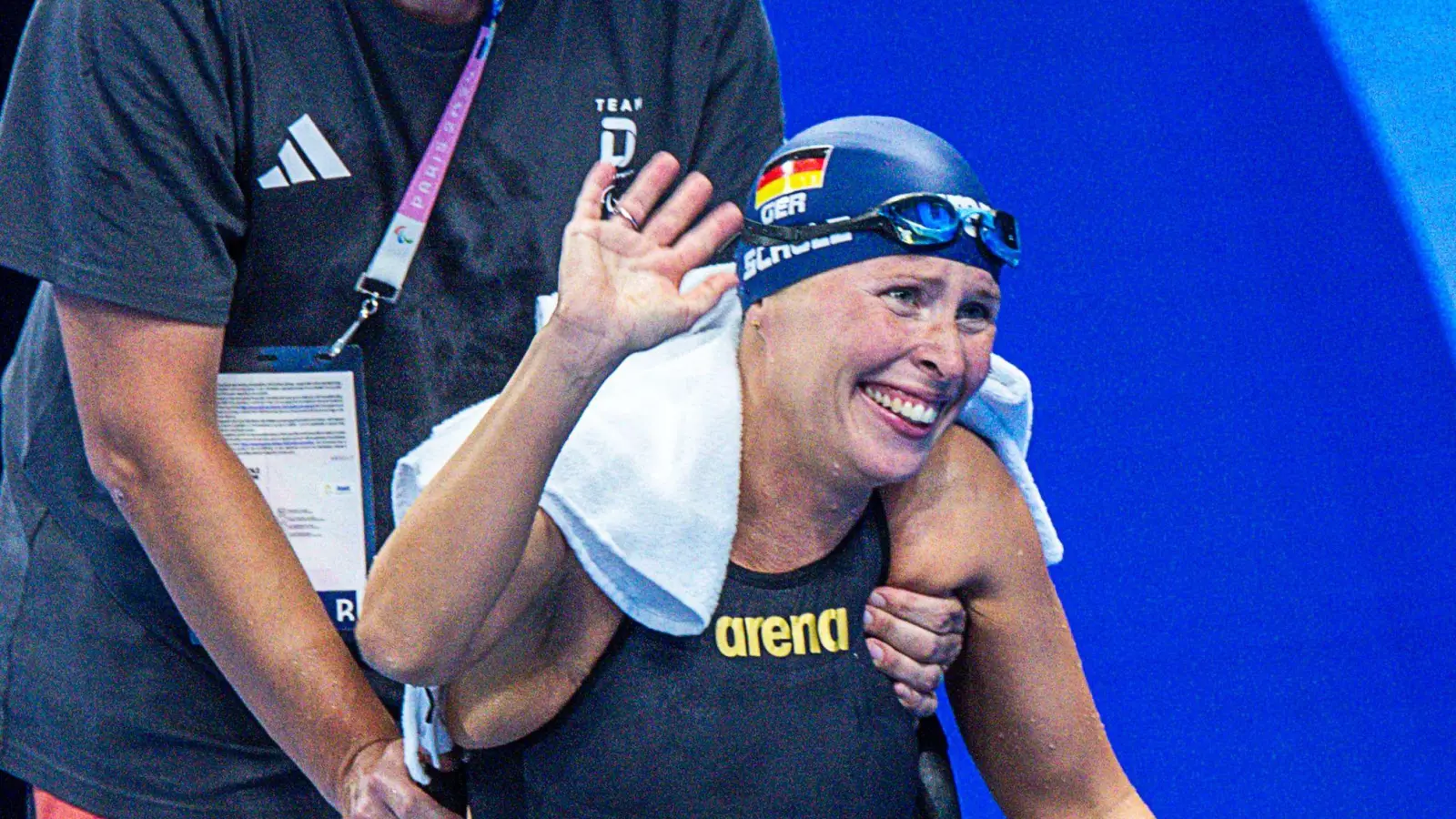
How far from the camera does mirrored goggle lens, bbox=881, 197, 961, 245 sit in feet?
4.61

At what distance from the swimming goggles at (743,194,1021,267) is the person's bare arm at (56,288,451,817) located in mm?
560

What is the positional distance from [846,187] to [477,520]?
0.45m

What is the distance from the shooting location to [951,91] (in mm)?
3236

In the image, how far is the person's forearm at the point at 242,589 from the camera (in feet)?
4.97

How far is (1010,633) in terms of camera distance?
→ 151 centimetres

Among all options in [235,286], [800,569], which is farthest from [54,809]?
[800,569]

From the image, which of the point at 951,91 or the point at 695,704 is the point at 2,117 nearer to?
the point at 695,704

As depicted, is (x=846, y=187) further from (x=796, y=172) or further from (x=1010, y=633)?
(x=1010, y=633)

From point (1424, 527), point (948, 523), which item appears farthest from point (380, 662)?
point (1424, 527)

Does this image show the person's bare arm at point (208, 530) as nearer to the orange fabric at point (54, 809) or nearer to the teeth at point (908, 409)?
the orange fabric at point (54, 809)

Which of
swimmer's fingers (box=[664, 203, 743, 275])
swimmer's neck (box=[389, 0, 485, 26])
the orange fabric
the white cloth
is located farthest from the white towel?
the orange fabric

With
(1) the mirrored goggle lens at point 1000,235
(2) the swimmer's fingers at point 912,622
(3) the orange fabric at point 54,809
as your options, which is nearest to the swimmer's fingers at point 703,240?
(1) the mirrored goggle lens at point 1000,235

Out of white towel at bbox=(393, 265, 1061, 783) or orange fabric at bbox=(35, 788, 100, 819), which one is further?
orange fabric at bbox=(35, 788, 100, 819)

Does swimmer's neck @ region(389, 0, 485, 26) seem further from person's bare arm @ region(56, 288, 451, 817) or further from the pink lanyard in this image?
person's bare arm @ region(56, 288, 451, 817)
